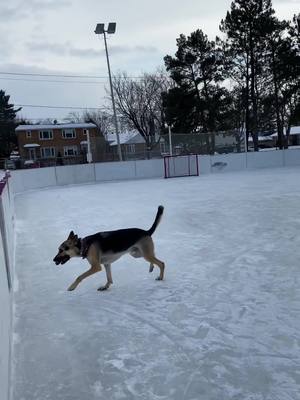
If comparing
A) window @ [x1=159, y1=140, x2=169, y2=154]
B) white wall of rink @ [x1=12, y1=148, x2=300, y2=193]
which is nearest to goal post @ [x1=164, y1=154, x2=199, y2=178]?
white wall of rink @ [x1=12, y1=148, x2=300, y2=193]

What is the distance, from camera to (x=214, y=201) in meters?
12.6

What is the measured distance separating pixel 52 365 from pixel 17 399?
18.8 inches

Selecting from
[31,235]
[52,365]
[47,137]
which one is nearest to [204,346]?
[52,365]

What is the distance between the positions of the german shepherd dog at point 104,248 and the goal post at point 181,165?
69.4 ft

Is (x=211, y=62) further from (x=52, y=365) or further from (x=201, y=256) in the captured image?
(x=52, y=365)

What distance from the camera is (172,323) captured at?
3959 millimetres

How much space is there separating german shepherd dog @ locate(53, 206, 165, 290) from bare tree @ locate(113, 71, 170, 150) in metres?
46.4

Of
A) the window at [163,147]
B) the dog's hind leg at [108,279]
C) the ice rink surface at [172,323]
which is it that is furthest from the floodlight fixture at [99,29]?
the dog's hind leg at [108,279]

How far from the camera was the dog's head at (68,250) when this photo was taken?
14.7 feet

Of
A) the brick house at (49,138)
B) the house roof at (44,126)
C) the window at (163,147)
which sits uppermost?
the house roof at (44,126)

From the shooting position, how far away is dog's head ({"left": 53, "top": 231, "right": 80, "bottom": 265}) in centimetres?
449

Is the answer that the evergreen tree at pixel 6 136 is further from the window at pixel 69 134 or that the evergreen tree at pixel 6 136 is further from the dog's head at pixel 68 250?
the dog's head at pixel 68 250

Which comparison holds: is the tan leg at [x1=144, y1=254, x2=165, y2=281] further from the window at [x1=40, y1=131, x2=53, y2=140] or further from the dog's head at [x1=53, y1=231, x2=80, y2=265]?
the window at [x1=40, y1=131, x2=53, y2=140]

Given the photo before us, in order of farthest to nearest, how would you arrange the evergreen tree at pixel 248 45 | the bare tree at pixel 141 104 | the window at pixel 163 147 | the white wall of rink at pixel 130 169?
the bare tree at pixel 141 104
the evergreen tree at pixel 248 45
the window at pixel 163 147
the white wall of rink at pixel 130 169
